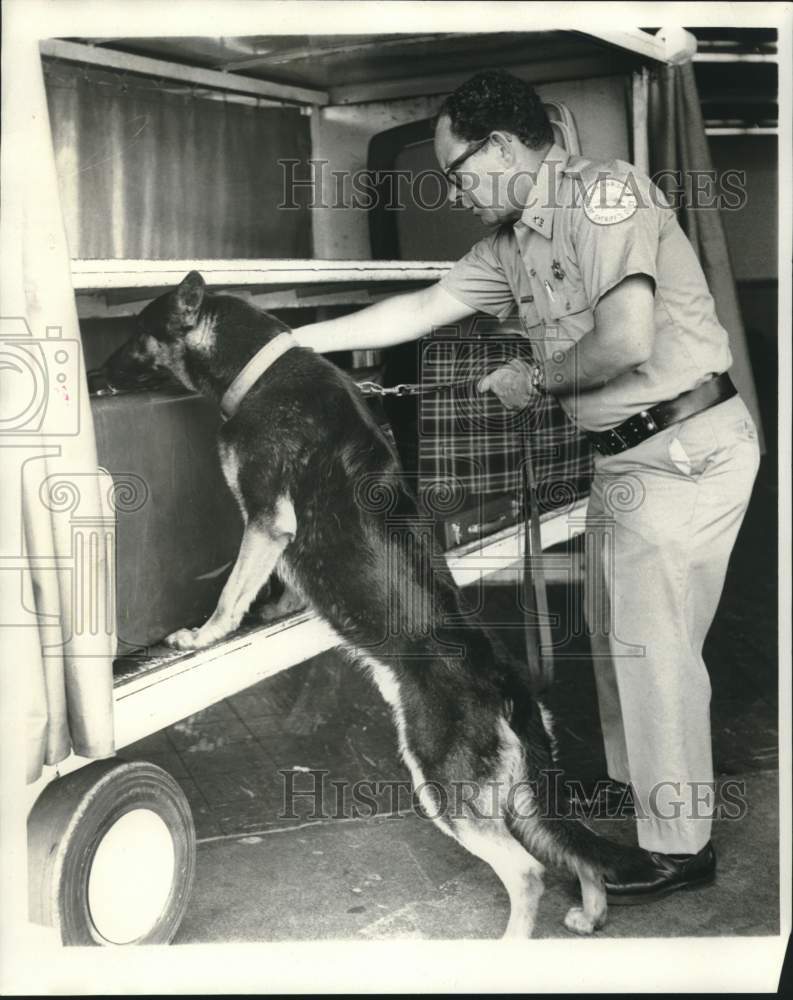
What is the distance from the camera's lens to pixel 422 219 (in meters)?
3.29

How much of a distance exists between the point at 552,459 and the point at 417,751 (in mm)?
1016

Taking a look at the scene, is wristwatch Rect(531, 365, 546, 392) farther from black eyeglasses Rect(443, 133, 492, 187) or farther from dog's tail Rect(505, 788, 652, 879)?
dog's tail Rect(505, 788, 652, 879)

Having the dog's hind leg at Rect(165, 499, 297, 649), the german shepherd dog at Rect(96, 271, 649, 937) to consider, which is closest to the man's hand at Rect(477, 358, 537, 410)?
the german shepherd dog at Rect(96, 271, 649, 937)

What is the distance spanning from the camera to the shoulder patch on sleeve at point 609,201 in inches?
96.7

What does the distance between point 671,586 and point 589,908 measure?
0.81m

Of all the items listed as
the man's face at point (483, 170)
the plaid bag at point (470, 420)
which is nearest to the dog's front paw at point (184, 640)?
the plaid bag at point (470, 420)

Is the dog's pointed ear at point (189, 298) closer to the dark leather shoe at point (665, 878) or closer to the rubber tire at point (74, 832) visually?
the rubber tire at point (74, 832)

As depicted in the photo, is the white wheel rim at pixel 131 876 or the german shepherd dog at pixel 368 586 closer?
the white wheel rim at pixel 131 876

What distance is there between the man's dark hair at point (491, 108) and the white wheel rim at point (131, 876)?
69.5 inches

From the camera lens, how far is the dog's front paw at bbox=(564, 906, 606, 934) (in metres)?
2.59

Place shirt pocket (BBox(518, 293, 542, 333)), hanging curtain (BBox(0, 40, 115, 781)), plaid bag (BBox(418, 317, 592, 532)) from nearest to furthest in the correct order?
hanging curtain (BBox(0, 40, 115, 781)) < shirt pocket (BBox(518, 293, 542, 333)) < plaid bag (BBox(418, 317, 592, 532))

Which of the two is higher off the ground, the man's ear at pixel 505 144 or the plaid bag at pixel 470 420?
the man's ear at pixel 505 144

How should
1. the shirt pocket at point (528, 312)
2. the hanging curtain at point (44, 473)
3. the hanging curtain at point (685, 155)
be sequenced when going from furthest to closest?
the hanging curtain at point (685, 155)
the shirt pocket at point (528, 312)
the hanging curtain at point (44, 473)

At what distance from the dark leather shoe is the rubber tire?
3.91 ft
